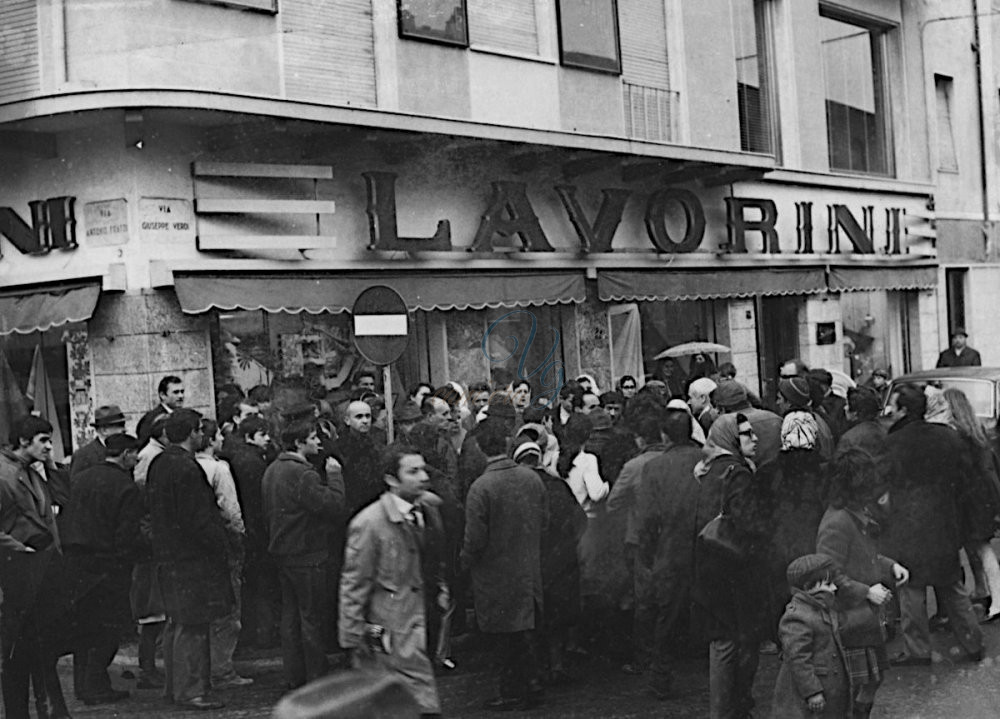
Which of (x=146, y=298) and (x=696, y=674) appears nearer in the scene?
(x=696, y=674)

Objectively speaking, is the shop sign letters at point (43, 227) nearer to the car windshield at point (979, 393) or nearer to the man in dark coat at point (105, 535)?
the man in dark coat at point (105, 535)

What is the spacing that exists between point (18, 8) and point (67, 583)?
19.0 feet

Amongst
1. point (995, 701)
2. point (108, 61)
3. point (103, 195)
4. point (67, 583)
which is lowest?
point (995, 701)

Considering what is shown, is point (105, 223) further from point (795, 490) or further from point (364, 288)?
point (795, 490)

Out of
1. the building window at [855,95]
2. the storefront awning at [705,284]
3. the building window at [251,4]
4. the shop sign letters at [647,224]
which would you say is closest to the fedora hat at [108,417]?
the building window at [251,4]

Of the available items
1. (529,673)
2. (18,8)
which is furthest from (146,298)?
(529,673)

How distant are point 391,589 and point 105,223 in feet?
21.3

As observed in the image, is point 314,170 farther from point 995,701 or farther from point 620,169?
point 995,701

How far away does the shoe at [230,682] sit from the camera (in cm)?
799

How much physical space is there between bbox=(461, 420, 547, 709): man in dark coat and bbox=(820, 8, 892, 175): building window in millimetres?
14502

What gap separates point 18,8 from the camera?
35.5 ft

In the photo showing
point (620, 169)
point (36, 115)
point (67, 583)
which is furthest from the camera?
point (620, 169)

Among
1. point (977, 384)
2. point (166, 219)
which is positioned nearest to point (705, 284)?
point (977, 384)

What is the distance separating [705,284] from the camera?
53.8 ft
